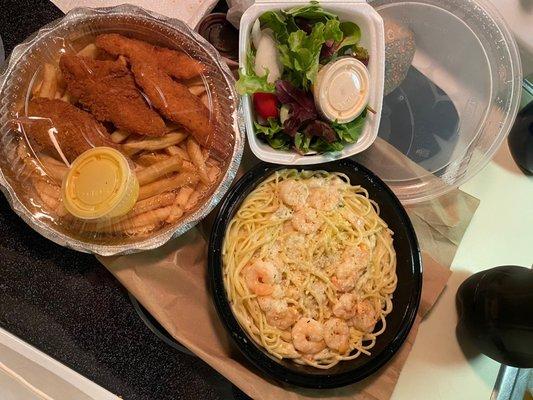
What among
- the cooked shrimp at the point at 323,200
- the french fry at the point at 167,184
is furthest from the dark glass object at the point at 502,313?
the french fry at the point at 167,184

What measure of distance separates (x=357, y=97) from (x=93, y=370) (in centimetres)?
103

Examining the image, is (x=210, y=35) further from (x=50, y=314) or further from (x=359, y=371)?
(x=359, y=371)

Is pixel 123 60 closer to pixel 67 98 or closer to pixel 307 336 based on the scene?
pixel 67 98

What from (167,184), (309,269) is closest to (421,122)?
(309,269)

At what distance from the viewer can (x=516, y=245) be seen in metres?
1.75

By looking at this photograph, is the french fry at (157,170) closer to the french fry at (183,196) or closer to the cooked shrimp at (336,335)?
the french fry at (183,196)

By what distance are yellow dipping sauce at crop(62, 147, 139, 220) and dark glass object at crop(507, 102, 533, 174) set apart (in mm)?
1177

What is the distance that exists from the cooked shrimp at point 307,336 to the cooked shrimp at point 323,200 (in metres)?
0.31

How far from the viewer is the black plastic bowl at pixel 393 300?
1.36 meters

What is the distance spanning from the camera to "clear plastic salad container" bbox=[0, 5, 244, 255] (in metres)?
1.30

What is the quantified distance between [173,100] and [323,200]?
479mm

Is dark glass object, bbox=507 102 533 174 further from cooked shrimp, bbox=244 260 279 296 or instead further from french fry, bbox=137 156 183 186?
french fry, bbox=137 156 183 186

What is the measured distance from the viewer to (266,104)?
1.45m

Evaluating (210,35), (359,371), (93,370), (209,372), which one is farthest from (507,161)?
(93,370)
